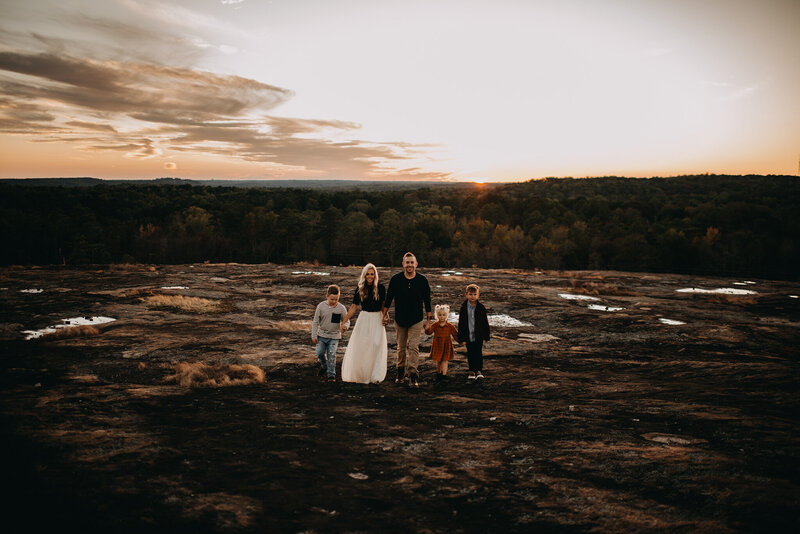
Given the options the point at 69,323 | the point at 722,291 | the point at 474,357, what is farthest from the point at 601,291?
the point at 69,323

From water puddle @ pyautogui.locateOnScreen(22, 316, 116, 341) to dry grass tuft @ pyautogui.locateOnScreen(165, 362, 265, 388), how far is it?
6955 millimetres

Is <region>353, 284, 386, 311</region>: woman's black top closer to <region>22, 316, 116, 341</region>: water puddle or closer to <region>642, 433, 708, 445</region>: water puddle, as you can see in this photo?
<region>642, 433, 708, 445</region>: water puddle

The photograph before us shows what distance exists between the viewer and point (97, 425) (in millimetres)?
6293

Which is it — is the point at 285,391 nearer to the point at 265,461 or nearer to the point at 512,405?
the point at 265,461

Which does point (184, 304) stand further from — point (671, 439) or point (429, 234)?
point (429, 234)

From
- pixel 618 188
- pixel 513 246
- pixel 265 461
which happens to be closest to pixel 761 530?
pixel 265 461

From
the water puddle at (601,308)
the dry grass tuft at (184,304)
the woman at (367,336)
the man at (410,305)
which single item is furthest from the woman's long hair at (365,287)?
the water puddle at (601,308)

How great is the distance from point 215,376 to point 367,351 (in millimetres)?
3359

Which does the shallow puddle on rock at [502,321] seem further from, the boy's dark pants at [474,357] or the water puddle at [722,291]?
the water puddle at [722,291]

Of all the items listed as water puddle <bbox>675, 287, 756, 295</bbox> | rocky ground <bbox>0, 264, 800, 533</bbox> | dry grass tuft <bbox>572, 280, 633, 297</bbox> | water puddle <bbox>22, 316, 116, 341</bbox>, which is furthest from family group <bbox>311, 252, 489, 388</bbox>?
water puddle <bbox>675, 287, 756, 295</bbox>

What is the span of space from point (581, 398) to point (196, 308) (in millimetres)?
16243

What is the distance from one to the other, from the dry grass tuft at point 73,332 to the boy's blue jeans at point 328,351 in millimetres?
8845

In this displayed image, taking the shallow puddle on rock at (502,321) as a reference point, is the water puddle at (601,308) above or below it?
above

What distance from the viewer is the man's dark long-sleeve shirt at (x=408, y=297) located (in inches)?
330
